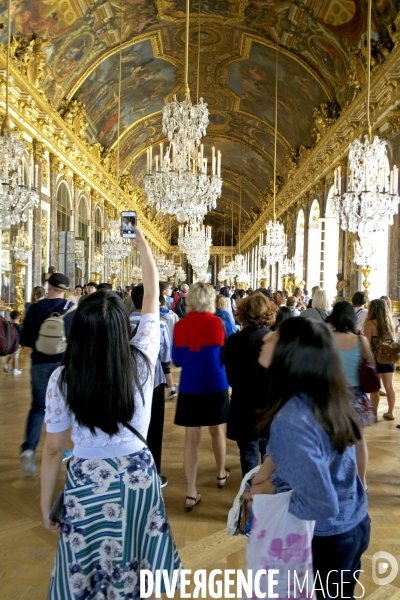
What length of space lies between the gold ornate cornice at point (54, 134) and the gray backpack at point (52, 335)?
926 centimetres

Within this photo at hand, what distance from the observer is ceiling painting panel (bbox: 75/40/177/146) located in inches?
663

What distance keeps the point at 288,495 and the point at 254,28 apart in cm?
1683

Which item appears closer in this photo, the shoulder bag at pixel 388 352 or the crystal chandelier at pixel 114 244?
the shoulder bag at pixel 388 352

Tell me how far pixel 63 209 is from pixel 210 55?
7852mm

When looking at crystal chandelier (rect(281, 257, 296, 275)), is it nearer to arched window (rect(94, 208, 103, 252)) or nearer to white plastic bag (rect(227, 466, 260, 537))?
arched window (rect(94, 208, 103, 252))

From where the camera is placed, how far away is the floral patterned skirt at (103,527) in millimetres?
1739

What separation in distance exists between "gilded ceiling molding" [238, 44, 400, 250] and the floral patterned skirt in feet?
35.3

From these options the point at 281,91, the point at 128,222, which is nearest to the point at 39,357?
the point at 128,222

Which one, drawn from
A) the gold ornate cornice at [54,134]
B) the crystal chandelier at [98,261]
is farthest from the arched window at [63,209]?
the crystal chandelier at [98,261]

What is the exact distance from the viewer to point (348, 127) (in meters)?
13.8

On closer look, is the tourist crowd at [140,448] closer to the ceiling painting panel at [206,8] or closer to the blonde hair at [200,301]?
the blonde hair at [200,301]

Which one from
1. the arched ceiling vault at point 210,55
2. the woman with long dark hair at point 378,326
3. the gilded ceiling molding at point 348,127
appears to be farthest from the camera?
the arched ceiling vault at point 210,55

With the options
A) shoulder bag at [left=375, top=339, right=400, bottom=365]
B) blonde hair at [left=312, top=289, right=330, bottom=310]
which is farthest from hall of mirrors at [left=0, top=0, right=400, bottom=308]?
shoulder bag at [left=375, top=339, right=400, bottom=365]

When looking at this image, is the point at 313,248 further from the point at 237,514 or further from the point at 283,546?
the point at 283,546
